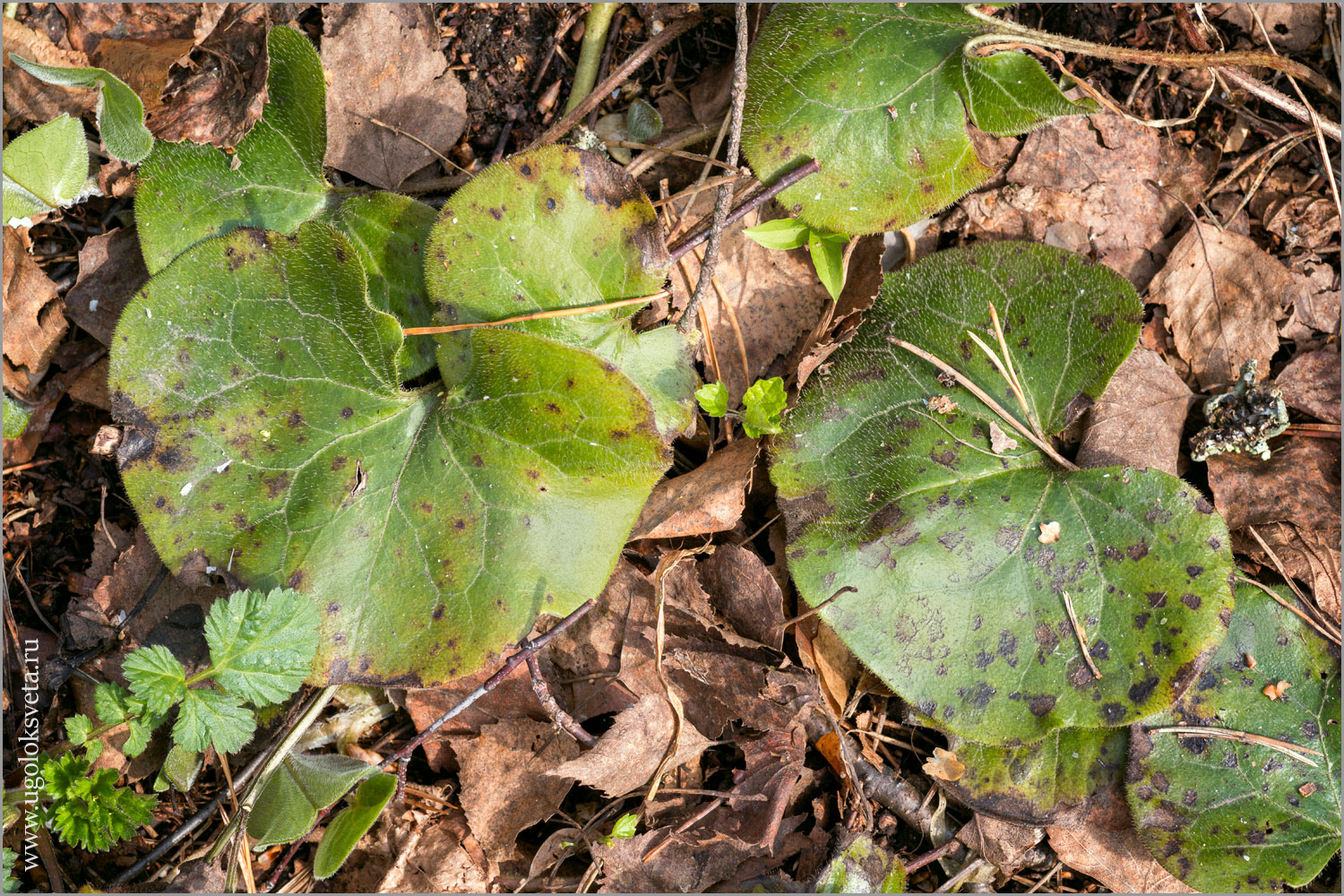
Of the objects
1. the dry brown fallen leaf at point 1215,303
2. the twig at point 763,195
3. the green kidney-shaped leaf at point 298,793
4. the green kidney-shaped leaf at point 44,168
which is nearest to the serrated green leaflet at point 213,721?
the green kidney-shaped leaf at point 298,793

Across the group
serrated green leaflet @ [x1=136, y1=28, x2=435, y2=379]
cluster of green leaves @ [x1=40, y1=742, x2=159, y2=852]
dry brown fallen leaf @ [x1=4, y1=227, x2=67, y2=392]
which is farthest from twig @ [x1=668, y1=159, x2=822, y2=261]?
cluster of green leaves @ [x1=40, y1=742, x2=159, y2=852]

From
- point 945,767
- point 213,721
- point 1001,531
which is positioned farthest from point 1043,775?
point 213,721

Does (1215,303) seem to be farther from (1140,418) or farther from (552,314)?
(552,314)

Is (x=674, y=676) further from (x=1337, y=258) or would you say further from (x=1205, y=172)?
(x=1337, y=258)

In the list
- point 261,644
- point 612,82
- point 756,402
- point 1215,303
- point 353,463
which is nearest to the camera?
point 261,644

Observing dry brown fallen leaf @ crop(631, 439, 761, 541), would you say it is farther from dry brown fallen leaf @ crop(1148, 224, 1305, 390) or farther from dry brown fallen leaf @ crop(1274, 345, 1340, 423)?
dry brown fallen leaf @ crop(1274, 345, 1340, 423)
